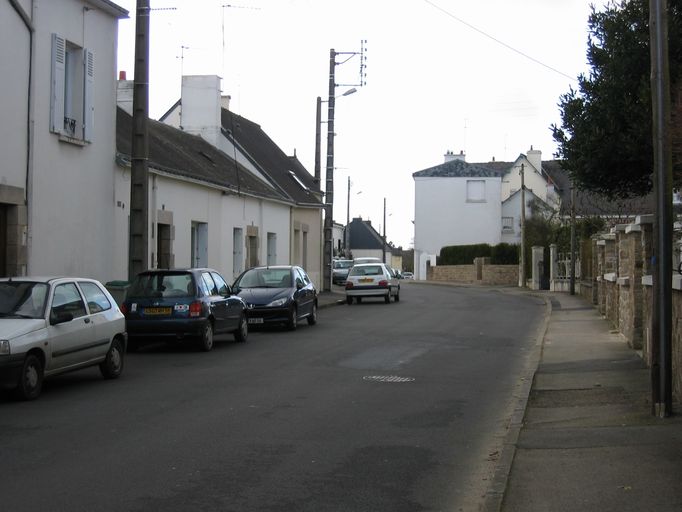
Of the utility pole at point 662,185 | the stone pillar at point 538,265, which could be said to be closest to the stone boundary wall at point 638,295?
the utility pole at point 662,185

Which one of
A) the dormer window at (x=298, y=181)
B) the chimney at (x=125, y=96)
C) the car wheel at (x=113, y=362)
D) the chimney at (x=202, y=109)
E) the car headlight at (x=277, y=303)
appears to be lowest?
the car wheel at (x=113, y=362)

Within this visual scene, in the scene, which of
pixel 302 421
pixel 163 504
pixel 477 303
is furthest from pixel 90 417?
pixel 477 303

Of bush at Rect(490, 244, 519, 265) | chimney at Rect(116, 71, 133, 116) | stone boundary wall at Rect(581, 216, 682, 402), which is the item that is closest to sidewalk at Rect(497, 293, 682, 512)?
stone boundary wall at Rect(581, 216, 682, 402)

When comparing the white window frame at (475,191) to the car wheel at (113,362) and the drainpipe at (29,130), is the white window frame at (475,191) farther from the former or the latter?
the car wheel at (113,362)

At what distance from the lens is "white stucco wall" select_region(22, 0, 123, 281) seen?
18391mm

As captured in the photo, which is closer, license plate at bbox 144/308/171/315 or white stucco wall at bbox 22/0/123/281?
license plate at bbox 144/308/171/315

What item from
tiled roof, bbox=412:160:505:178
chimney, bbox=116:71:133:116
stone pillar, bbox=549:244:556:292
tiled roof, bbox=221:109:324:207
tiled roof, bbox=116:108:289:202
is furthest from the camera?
tiled roof, bbox=412:160:505:178

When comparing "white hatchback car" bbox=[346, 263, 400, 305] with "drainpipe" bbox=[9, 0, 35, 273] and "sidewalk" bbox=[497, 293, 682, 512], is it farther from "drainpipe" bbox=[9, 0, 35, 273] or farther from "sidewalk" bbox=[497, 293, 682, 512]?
"sidewalk" bbox=[497, 293, 682, 512]

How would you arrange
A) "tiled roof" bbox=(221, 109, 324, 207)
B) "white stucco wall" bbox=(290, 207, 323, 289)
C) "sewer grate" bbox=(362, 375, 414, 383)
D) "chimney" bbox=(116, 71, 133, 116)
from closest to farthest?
"sewer grate" bbox=(362, 375, 414, 383)
"chimney" bbox=(116, 71, 133, 116)
"tiled roof" bbox=(221, 109, 324, 207)
"white stucco wall" bbox=(290, 207, 323, 289)

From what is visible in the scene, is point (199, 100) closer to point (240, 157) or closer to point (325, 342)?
point (240, 157)

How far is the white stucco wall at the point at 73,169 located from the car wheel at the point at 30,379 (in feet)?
25.0

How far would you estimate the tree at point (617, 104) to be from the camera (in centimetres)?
1284

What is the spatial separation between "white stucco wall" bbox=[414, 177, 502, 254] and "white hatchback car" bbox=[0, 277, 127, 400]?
63014 millimetres

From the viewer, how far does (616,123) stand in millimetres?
13289
